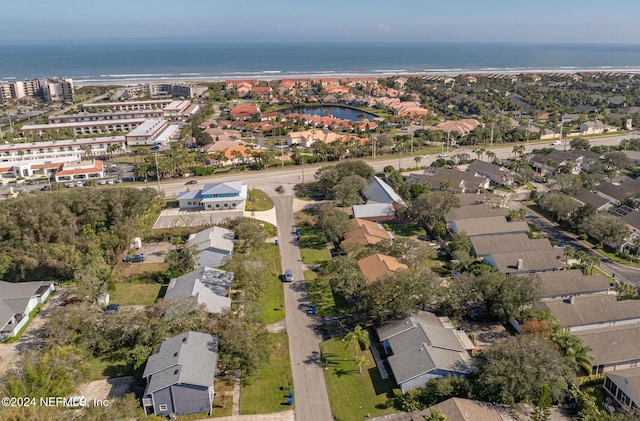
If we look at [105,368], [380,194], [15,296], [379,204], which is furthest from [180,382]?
[380,194]

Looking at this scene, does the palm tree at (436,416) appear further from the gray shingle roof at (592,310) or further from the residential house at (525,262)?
the residential house at (525,262)

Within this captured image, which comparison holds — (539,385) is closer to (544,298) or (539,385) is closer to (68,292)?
(544,298)

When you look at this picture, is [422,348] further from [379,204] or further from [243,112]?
[243,112]

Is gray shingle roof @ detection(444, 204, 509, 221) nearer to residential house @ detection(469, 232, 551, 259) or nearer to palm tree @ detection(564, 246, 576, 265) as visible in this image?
residential house @ detection(469, 232, 551, 259)

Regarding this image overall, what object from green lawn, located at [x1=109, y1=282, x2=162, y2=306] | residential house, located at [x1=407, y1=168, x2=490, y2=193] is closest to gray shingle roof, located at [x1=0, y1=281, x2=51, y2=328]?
green lawn, located at [x1=109, y1=282, x2=162, y2=306]

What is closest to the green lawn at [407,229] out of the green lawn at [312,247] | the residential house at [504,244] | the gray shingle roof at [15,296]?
the residential house at [504,244]

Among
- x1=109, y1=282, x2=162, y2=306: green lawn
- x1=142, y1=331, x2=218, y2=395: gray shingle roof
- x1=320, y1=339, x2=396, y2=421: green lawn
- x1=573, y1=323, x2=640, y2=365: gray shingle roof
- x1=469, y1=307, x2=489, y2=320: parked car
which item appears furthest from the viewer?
x1=109, y1=282, x2=162, y2=306: green lawn
